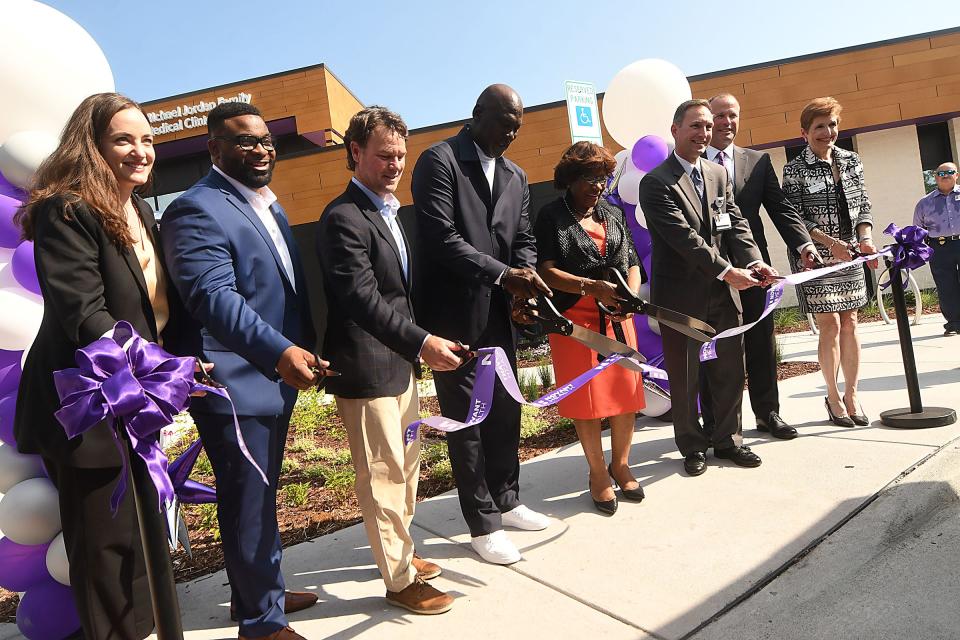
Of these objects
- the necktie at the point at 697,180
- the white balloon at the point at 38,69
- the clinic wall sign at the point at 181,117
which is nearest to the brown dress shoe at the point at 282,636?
the white balloon at the point at 38,69

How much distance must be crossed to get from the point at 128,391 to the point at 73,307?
48cm

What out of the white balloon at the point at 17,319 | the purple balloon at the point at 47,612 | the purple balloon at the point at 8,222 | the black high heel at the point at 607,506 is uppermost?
the purple balloon at the point at 8,222

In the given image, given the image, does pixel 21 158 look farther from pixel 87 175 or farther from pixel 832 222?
pixel 832 222

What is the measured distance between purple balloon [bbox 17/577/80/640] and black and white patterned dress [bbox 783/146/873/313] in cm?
443

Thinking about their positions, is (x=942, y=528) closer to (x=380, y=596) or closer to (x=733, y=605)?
(x=733, y=605)

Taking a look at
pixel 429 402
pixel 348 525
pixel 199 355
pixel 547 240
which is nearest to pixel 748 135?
pixel 429 402

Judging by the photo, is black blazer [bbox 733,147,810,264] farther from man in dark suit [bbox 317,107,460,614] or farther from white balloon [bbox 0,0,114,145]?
white balloon [bbox 0,0,114,145]

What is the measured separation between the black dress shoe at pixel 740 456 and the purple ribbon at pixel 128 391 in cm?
326

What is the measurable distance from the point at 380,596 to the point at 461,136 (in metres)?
2.19

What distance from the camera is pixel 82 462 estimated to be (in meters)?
2.26

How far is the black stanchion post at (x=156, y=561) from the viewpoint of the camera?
1854 mm

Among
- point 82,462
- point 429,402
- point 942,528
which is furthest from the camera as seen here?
point 429,402

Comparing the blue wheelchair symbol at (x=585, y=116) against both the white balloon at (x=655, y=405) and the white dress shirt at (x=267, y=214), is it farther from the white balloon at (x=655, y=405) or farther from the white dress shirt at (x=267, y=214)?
the white dress shirt at (x=267, y=214)

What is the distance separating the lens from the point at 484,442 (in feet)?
11.3
